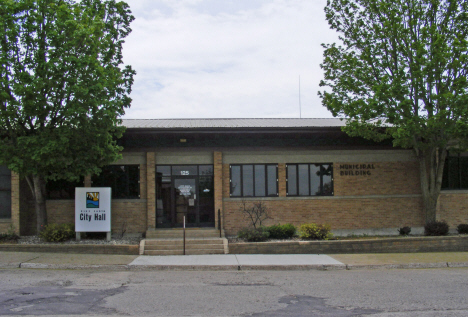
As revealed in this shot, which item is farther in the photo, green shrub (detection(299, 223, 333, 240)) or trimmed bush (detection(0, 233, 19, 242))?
trimmed bush (detection(0, 233, 19, 242))

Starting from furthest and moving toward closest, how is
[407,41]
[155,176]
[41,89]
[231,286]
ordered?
[155,176]
[407,41]
[41,89]
[231,286]

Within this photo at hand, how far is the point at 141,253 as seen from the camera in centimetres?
1470

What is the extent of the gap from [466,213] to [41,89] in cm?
1823

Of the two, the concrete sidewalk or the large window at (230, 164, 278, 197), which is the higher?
the large window at (230, 164, 278, 197)

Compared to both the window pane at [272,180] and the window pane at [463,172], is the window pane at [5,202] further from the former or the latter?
the window pane at [463,172]

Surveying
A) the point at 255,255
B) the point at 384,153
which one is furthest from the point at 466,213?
the point at 255,255

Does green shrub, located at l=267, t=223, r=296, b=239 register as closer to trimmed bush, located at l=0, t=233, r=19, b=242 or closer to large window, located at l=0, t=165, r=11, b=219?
trimmed bush, located at l=0, t=233, r=19, b=242

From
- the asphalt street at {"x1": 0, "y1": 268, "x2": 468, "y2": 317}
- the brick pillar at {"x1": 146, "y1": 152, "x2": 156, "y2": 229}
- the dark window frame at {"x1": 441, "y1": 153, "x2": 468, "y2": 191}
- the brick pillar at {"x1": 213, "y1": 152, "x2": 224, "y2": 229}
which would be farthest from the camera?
the dark window frame at {"x1": 441, "y1": 153, "x2": 468, "y2": 191}

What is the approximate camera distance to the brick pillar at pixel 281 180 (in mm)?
18750

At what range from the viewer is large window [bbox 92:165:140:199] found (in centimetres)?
1862

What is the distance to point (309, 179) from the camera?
62.4ft

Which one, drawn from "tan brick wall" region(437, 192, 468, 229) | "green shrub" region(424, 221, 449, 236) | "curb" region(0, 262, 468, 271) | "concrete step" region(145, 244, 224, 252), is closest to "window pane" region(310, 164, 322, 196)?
"green shrub" region(424, 221, 449, 236)

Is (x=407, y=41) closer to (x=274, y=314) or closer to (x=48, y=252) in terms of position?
(x=274, y=314)

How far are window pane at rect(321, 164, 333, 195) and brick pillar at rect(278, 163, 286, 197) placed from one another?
5.82 feet
